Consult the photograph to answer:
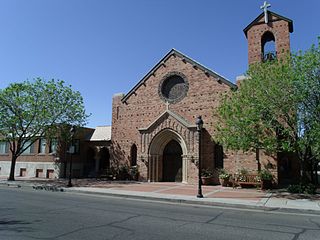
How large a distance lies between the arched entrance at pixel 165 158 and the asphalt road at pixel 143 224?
516 inches

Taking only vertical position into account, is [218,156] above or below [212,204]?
above

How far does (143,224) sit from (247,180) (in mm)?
13068

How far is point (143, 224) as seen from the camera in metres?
8.01

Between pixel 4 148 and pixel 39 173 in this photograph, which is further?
pixel 4 148

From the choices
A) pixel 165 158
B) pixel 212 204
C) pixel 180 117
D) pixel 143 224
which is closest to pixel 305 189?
pixel 212 204

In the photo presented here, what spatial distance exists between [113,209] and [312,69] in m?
11.9

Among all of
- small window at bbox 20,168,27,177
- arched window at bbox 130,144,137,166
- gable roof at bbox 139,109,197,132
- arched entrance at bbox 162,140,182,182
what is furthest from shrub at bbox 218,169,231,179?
small window at bbox 20,168,27,177

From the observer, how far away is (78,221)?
8242mm

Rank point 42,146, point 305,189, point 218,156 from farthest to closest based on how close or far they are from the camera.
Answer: point 42,146
point 218,156
point 305,189

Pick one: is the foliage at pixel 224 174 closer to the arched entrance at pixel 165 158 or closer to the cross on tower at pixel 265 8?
the arched entrance at pixel 165 158

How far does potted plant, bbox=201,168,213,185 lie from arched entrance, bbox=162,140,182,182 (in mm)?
2928

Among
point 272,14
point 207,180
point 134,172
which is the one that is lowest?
point 207,180

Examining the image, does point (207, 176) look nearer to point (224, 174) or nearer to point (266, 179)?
point (224, 174)

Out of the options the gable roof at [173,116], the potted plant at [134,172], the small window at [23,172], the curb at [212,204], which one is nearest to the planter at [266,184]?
the gable roof at [173,116]
